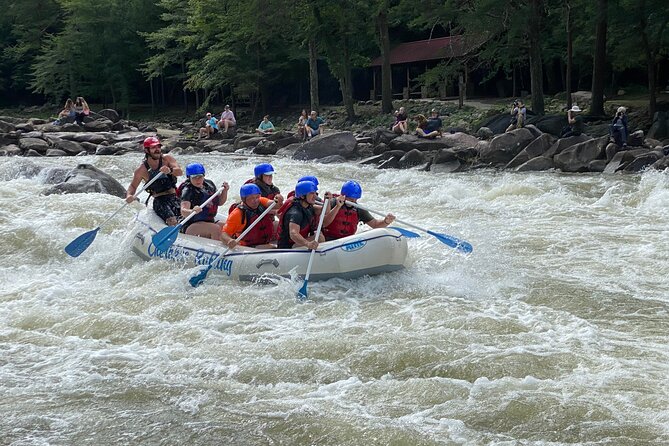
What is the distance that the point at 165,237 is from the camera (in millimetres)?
8727

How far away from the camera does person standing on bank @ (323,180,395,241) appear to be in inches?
326

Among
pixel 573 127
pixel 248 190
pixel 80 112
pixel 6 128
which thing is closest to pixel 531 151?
pixel 573 127

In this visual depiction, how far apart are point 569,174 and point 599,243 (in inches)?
269

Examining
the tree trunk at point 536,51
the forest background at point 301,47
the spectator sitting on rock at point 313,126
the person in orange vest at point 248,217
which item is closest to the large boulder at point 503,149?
→ the forest background at point 301,47

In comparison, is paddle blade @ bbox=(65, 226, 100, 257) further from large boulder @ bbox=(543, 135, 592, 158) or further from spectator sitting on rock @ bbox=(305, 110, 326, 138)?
spectator sitting on rock @ bbox=(305, 110, 326, 138)

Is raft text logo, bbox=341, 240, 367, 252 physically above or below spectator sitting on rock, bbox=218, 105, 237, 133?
below

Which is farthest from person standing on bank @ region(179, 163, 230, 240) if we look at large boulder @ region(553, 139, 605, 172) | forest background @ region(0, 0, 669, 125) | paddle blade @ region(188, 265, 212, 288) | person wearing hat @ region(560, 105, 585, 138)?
forest background @ region(0, 0, 669, 125)

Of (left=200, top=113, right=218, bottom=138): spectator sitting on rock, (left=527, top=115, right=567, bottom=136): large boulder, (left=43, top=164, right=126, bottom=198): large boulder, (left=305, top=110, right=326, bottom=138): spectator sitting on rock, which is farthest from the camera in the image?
(left=200, top=113, right=218, bottom=138): spectator sitting on rock

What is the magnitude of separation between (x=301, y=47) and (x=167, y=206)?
25.0 meters

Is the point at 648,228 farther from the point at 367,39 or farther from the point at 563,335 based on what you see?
the point at 367,39

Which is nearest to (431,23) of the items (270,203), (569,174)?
(569,174)

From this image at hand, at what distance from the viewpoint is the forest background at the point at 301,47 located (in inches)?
876

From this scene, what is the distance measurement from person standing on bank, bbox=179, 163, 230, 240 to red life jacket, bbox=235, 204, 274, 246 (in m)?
0.65

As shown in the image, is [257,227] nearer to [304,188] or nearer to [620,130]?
[304,188]
